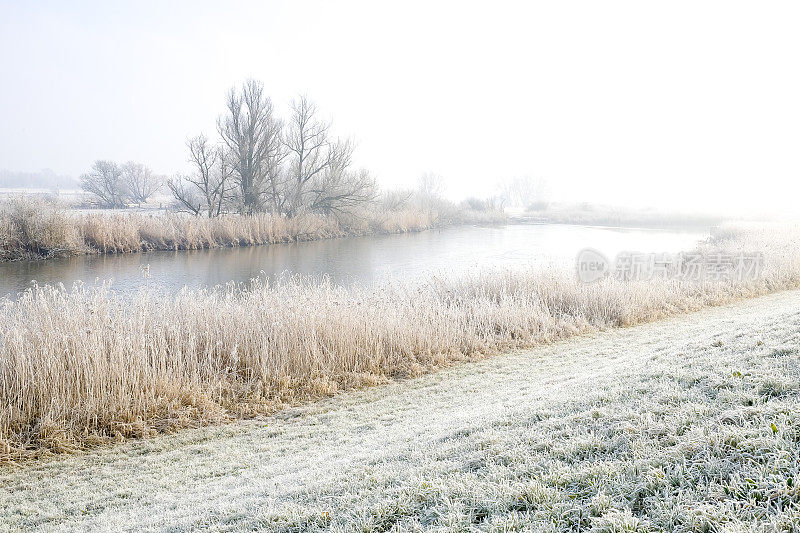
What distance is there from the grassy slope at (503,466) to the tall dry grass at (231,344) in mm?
588

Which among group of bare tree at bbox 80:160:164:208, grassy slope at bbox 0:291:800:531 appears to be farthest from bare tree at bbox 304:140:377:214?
group of bare tree at bbox 80:160:164:208

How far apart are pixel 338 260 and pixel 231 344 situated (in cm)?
1269

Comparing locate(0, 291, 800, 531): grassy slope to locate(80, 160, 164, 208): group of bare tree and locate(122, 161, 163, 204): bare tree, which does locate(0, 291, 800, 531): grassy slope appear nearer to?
locate(80, 160, 164, 208): group of bare tree

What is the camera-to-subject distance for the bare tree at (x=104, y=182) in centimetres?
5384

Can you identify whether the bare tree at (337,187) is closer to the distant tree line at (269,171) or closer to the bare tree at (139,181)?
the distant tree line at (269,171)

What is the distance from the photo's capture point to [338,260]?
19.6m

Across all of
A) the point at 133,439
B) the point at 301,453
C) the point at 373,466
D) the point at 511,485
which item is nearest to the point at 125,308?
the point at 133,439

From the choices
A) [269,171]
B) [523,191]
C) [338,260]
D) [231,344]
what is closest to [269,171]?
[269,171]

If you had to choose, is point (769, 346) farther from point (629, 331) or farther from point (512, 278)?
point (512, 278)

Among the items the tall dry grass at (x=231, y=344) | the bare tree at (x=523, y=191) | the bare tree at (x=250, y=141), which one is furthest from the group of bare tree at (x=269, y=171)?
the bare tree at (x=523, y=191)

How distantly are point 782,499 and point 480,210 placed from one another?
43.8 meters

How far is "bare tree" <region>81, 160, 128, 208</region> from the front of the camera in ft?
177

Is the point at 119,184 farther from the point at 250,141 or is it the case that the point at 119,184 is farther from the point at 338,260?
the point at 338,260

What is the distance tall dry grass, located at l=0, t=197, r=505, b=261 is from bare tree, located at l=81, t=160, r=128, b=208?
110 feet
